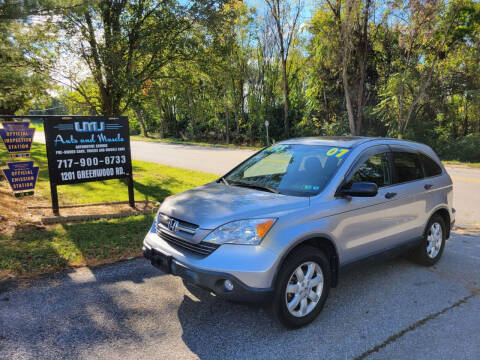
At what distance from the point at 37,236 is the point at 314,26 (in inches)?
890

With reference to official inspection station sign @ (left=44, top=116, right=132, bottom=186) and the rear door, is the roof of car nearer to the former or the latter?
the rear door

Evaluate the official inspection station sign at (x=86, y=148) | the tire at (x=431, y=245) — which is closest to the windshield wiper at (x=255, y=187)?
the tire at (x=431, y=245)

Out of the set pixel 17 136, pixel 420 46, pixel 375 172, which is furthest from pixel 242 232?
pixel 420 46

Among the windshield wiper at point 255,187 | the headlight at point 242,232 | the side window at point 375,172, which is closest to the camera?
the headlight at point 242,232

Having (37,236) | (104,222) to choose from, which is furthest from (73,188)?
(37,236)

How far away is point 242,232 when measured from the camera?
304 cm

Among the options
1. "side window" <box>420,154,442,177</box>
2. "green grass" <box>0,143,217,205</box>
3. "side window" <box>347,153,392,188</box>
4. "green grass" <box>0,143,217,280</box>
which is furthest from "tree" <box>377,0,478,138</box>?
"green grass" <box>0,143,217,280</box>

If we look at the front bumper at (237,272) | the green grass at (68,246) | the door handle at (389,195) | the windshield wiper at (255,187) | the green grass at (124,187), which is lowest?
the green grass at (68,246)

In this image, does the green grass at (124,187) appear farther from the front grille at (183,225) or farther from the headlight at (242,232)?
the headlight at (242,232)

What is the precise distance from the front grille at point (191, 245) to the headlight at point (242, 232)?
51 millimetres

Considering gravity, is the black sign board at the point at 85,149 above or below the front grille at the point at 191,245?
above

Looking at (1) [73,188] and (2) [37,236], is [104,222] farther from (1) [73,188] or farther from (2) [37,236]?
(1) [73,188]

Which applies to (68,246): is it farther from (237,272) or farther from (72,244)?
(237,272)

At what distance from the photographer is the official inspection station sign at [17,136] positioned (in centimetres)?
586
